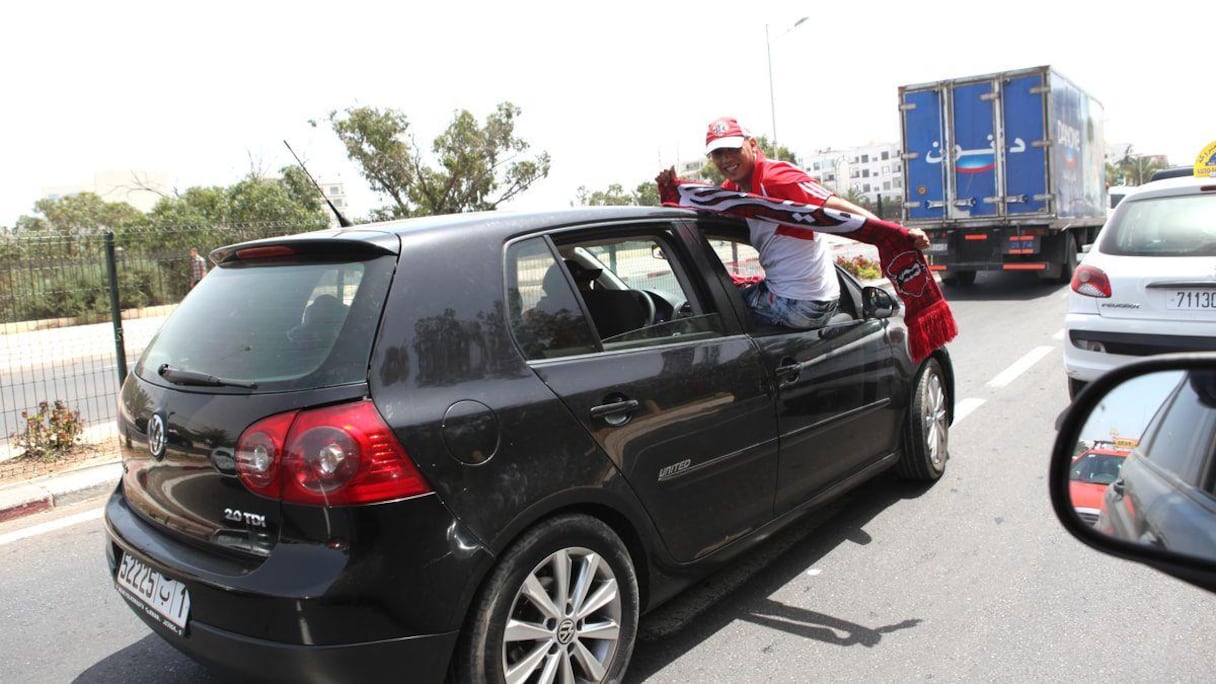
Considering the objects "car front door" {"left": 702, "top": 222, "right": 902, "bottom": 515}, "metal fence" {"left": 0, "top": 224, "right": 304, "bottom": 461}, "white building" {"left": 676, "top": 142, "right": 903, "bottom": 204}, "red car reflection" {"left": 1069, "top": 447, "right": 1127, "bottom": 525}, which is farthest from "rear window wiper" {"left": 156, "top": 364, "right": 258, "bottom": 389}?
"white building" {"left": 676, "top": 142, "right": 903, "bottom": 204}

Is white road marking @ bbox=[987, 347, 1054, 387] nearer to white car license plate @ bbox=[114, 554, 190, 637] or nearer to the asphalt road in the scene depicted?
the asphalt road

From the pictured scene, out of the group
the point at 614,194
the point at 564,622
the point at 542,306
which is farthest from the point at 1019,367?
the point at 614,194

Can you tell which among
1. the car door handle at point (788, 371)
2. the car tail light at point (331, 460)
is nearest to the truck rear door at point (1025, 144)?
the car door handle at point (788, 371)

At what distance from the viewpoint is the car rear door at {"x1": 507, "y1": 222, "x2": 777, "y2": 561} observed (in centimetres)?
272

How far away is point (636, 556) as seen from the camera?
289 centimetres

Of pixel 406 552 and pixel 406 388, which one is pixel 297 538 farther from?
pixel 406 388

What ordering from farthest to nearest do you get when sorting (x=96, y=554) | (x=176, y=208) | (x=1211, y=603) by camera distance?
(x=176, y=208) < (x=96, y=554) < (x=1211, y=603)

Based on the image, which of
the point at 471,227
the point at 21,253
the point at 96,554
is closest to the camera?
the point at 471,227

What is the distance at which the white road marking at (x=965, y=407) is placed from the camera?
20.8ft

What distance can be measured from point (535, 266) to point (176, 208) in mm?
34374

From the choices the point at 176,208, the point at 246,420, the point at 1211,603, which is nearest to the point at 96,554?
the point at 246,420

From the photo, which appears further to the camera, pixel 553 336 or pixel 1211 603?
pixel 1211 603

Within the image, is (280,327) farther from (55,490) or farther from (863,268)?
(863,268)

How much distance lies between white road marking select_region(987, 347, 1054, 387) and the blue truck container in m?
5.79
